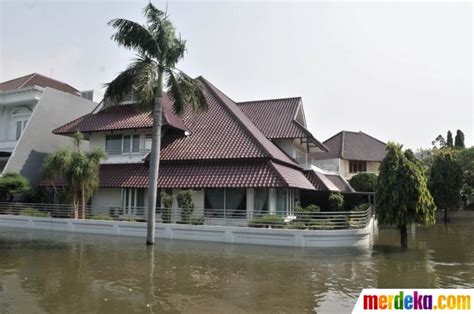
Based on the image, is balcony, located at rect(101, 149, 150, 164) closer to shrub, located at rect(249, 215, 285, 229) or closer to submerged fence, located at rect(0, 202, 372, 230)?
submerged fence, located at rect(0, 202, 372, 230)

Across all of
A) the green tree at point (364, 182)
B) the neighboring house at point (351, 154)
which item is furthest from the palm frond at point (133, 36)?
the neighboring house at point (351, 154)

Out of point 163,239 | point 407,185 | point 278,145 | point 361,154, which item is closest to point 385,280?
point 407,185

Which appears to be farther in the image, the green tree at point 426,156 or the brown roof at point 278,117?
the green tree at point 426,156

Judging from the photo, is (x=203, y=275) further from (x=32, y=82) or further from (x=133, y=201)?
(x=32, y=82)

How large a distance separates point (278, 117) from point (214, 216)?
35.0 feet

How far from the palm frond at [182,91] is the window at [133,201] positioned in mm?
7462

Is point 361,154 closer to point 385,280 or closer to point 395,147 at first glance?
point 395,147

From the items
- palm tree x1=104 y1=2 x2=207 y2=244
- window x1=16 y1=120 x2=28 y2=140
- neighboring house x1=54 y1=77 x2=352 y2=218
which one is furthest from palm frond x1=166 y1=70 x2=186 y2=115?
window x1=16 y1=120 x2=28 y2=140

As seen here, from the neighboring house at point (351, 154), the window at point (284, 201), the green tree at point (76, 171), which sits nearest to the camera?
the green tree at point (76, 171)

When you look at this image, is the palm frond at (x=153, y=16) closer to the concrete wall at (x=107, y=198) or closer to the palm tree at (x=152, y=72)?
the palm tree at (x=152, y=72)

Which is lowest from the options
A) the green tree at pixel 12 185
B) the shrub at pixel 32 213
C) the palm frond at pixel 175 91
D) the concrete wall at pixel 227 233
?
the concrete wall at pixel 227 233

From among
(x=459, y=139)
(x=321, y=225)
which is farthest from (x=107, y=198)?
(x=459, y=139)

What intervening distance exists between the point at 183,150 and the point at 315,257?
1165 cm

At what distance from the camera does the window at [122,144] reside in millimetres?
25547
